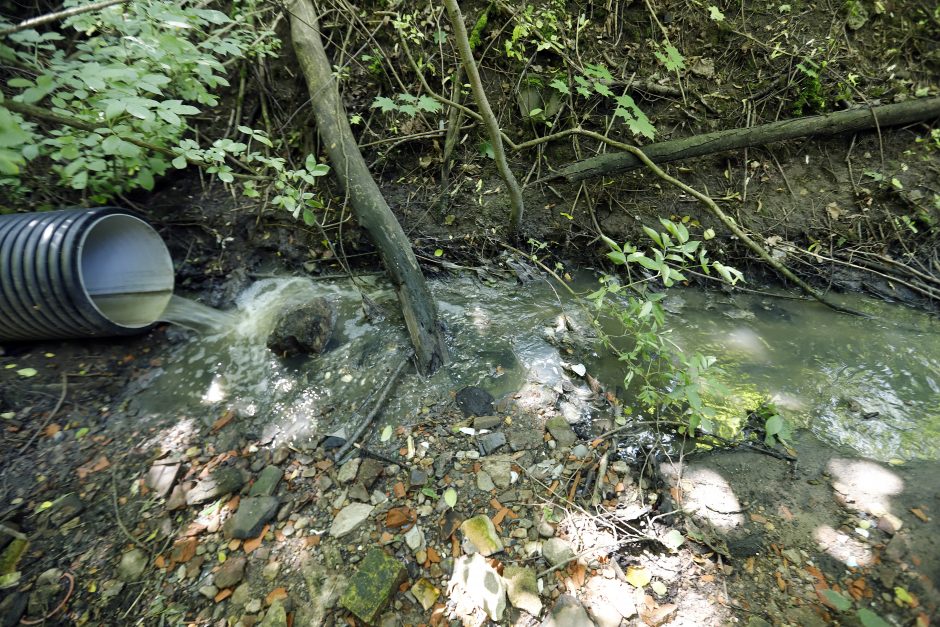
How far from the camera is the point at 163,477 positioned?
2.22 metres

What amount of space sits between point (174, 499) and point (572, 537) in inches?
84.1

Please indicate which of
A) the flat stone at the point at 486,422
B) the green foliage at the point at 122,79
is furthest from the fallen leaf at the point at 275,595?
the green foliage at the point at 122,79

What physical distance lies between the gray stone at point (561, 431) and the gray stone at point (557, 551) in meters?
0.55

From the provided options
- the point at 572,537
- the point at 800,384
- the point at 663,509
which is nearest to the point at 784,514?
the point at 663,509

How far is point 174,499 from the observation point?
2121 millimetres

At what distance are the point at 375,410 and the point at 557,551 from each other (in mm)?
1333

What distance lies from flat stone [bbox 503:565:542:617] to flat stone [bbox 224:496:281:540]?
1249 millimetres

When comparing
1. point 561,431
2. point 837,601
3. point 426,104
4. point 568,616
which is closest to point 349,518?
point 568,616

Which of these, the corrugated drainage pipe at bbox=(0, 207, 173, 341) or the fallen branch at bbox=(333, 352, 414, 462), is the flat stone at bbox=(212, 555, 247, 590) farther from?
the corrugated drainage pipe at bbox=(0, 207, 173, 341)

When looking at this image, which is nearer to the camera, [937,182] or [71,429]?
[71,429]

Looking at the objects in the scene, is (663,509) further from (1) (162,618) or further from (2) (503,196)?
(2) (503,196)

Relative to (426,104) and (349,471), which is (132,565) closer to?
(349,471)

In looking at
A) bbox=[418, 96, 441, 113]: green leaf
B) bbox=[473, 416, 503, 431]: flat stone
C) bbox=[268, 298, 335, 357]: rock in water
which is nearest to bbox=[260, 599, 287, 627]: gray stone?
bbox=[473, 416, 503, 431]: flat stone

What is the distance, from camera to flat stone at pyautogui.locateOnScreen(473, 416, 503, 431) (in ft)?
7.82
